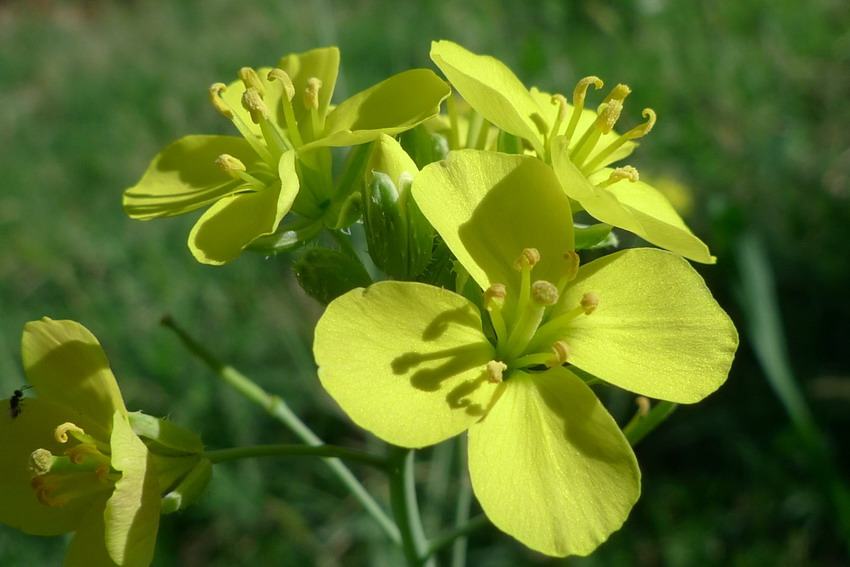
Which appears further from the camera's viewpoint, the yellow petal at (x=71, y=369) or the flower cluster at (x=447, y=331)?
the yellow petal at (x=71, y=369)

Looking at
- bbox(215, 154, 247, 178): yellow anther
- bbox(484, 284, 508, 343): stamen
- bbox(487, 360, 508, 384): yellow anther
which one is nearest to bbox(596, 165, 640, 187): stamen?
bbox(484, 284, 508, 343): stamen

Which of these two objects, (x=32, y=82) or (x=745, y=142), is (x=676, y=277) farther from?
(x=32, y=82)

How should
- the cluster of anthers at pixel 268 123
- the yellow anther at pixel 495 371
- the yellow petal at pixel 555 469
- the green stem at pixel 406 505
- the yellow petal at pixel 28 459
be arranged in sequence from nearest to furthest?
the yellow petal at pixel 555 469
the yellow anther at pixel 495 371
the yellow petal at pixel 28 459
the cluster of anthers at pixel 268 123
the green stem at pixel 406 505

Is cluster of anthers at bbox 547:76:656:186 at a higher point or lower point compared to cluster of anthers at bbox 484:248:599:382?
higher

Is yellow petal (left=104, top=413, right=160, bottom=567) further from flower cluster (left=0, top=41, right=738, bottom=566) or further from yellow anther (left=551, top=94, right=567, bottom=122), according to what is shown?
yellow anther (left=551, top=94, right=567, bottom=122)

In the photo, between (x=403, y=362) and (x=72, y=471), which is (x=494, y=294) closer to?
(x=403, y=362)

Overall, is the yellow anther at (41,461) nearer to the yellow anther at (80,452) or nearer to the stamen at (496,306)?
the yellow anther at (80,452)

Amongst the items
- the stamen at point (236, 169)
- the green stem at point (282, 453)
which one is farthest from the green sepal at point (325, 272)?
the green stem at point (282, 453)
